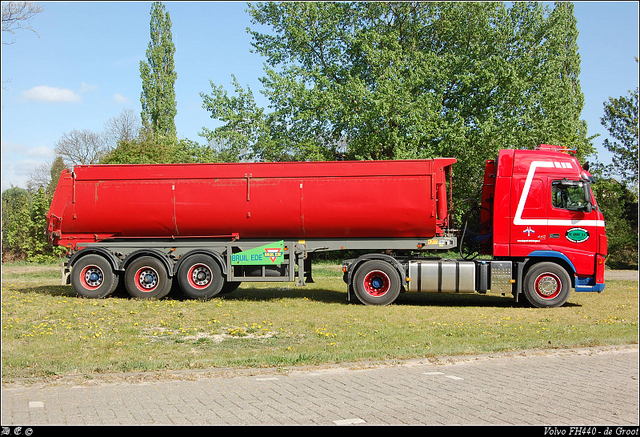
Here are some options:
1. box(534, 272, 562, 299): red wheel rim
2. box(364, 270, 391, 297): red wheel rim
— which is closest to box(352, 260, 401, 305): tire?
box(364, 270, 391, 297): red wheel rim

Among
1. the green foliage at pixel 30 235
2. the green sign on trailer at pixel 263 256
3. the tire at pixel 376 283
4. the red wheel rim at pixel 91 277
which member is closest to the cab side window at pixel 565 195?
the tire at pixel 376 283

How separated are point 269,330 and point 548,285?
7.44 m

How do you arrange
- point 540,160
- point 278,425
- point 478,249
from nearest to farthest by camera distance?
point 278,425 < point 540,160 < point 478,249

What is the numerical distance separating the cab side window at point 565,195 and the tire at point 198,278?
842cm

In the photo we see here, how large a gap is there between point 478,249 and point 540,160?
107 inches

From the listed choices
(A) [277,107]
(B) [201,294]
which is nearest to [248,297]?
(B) [201,294]

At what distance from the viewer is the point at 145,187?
1500 centimetres

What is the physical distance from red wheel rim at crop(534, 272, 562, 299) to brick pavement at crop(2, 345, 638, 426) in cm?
659

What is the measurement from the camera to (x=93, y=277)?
15367 mm

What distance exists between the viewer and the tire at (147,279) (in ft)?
49.7

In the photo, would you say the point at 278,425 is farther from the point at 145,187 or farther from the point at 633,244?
the point at 633,244

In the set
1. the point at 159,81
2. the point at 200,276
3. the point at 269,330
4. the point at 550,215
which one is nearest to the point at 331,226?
the point at 200,276

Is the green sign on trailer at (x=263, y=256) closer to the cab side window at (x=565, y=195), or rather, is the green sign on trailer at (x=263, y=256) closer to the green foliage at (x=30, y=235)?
the cab side window at (x=565, y=195)

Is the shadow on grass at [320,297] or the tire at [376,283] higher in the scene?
the tire at [376,283]
